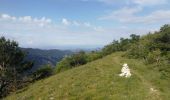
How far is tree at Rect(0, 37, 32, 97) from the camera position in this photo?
68750 mm

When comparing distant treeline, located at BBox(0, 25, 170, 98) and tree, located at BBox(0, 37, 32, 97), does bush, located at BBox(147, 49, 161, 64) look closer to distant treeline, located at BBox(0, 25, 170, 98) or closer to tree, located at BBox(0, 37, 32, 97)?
distant treeline, located at BBox(0, 25, 170, 98)

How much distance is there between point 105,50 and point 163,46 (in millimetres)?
51847

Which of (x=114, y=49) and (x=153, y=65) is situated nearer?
(x=153, y=65)

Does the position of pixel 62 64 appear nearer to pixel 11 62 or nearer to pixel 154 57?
pixel 11 62

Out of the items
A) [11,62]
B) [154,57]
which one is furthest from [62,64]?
[154,57]

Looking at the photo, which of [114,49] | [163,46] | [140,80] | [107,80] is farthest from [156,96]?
[114,49]

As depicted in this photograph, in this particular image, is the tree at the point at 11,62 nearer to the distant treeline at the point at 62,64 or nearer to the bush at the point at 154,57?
the distant treeline at the point at 62,64

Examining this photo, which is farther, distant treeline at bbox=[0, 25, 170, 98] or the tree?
the tree

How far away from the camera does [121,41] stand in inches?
4656

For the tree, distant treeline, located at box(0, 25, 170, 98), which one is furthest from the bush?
the tree

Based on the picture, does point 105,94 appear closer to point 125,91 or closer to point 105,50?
point 125,91

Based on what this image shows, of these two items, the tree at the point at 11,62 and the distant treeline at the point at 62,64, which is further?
the tree at the point at 11,62

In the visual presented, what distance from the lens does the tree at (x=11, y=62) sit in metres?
68.8

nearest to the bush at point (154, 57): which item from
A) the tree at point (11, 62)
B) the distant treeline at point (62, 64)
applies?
the distant treeline at point (62, 64)
